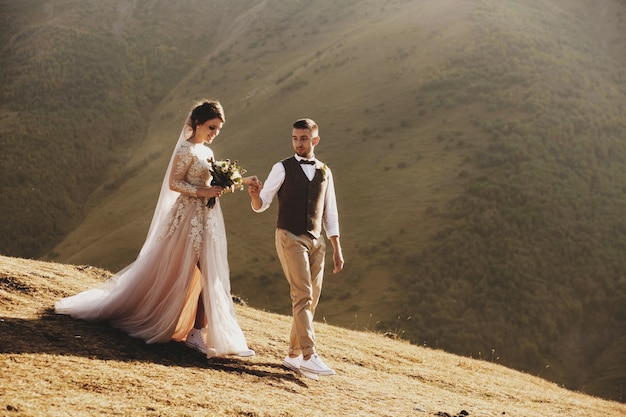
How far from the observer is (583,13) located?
1868 inches

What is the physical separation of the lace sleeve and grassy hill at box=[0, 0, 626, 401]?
14590mm

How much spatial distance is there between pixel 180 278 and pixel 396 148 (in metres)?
25.3

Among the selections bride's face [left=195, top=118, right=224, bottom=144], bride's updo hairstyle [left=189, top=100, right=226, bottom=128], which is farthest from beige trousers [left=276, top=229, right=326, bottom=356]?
bride's updo hairstyle [left=189, top=100, right=226, bottom=128]

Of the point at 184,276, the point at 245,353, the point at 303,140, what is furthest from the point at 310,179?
the point at 245,353


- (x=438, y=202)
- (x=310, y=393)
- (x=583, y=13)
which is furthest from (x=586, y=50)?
(x=310, y=393)

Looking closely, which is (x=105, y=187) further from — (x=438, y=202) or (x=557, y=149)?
(x=557, y=149)

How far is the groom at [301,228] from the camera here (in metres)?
5.83

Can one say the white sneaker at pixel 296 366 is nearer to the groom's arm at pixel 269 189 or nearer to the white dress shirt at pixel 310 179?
the white dress shirt at pixel 310 179

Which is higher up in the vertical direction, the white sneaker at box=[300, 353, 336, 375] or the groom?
the groom

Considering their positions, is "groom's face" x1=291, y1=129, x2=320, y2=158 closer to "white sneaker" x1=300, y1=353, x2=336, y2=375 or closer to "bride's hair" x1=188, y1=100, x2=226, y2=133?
"bride's hair" x1=188, y1=100, x2=226, y2=133

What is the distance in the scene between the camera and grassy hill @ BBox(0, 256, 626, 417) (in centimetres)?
433

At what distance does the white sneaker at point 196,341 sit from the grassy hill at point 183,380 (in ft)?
0.26

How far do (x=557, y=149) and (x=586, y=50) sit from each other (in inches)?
623

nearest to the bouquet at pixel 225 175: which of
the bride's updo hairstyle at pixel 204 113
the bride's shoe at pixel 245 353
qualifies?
the bride's updo hairstyle at pixel 204 113
